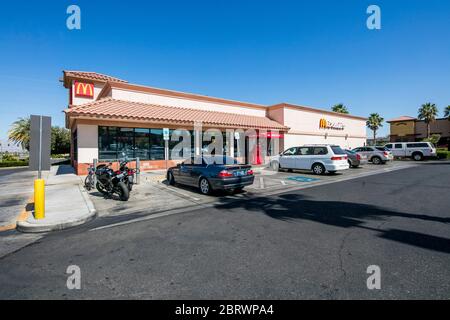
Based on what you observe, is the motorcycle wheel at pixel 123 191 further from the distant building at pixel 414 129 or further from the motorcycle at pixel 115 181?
the distant building at pixel 414 129

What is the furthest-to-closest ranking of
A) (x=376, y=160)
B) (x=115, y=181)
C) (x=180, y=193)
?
(x=376, y=160) → (x=180, y=193) → (x=115, y=181)

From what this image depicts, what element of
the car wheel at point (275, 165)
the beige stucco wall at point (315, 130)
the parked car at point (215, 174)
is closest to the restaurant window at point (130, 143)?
the parked car at point (215, 174)

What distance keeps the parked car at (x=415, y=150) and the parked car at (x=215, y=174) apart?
2607 centimetres

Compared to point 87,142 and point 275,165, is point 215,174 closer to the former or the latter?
point 275,165

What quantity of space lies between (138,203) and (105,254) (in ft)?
12.4

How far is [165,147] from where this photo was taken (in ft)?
53.7

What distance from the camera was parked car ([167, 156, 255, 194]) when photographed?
26.4 ft

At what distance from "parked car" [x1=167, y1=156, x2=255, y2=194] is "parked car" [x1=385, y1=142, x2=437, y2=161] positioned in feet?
85.5

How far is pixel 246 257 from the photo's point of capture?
3.56 metres

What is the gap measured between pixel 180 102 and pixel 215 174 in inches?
493

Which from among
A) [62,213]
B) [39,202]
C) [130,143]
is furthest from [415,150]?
[39,202]

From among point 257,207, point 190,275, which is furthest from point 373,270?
point 257,207

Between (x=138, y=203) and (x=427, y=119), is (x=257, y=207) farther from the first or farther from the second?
(x=427, y=119)
